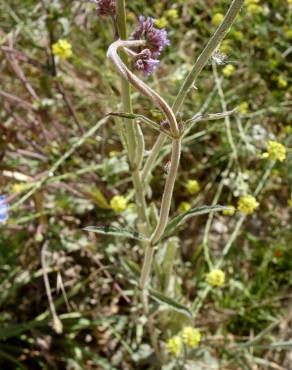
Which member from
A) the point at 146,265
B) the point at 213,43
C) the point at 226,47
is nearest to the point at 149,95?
the point at 213,43

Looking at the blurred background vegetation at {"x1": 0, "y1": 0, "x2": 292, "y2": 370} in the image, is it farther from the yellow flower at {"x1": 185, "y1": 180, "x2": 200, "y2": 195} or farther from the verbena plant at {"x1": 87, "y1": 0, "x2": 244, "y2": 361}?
the verbena plant at {"x1": 87, "y1": 0, "x2": 244, "y2": 361}

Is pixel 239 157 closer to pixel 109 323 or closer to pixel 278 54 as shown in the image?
pixel 278 54

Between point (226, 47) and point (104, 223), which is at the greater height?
point (226, 47)

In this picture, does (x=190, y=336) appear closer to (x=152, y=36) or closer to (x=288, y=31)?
(x=152, y=36)

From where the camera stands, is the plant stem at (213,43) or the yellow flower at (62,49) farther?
the yellow flower at (62,49)

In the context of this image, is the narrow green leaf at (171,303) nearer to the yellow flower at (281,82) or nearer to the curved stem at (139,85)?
the curved stem at (139,85)

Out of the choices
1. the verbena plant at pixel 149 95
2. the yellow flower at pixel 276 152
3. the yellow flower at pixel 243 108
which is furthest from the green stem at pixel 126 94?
the yellow flower at pixel 243 108
